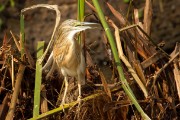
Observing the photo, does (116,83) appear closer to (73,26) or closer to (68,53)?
(68,53)

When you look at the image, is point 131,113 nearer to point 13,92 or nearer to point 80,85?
point 80,85

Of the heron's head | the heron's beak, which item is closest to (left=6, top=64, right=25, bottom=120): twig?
the heron's head

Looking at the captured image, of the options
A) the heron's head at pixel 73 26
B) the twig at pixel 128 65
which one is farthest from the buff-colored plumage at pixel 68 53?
the twig at pixel 128 65

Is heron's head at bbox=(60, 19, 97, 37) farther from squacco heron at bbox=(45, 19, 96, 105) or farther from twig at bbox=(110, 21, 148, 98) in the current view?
twig at bbox=(110, 21, 148, 98)

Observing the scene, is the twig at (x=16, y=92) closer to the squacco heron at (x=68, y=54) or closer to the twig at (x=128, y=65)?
the squacco heron at (x=68, y=54)

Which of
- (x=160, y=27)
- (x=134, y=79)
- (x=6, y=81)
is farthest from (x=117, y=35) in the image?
(x=160, y=27)

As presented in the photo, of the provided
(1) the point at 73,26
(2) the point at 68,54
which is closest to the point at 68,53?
(2) the point at 68,54
